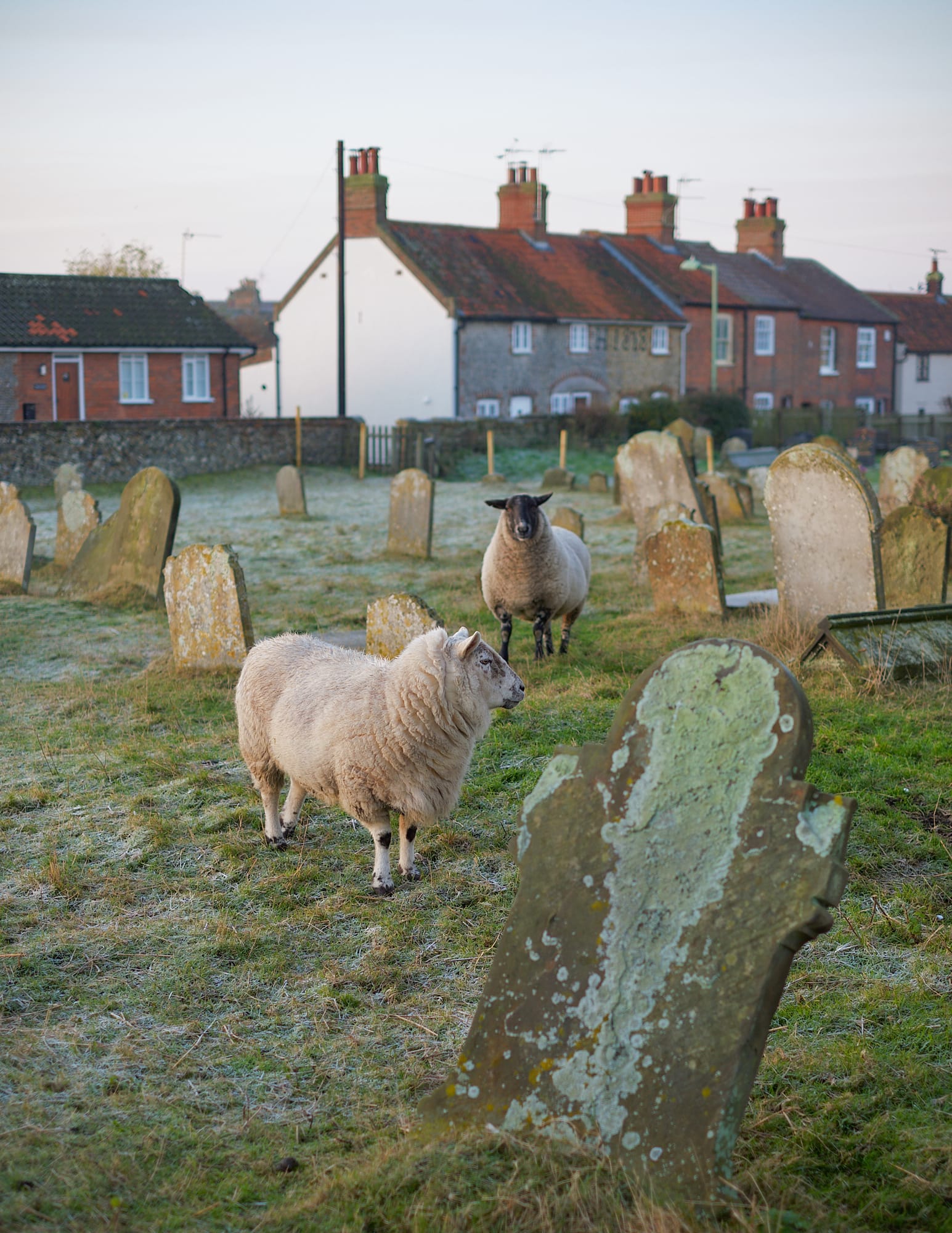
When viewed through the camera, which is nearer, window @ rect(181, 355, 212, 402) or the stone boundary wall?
the stone boundary wall

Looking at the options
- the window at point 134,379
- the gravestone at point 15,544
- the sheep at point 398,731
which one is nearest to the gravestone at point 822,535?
the sheep at point 398,731

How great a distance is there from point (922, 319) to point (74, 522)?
56.5 meters

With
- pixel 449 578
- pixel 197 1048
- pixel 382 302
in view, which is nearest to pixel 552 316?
pixel 382 302

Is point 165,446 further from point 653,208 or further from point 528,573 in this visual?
point 653,208

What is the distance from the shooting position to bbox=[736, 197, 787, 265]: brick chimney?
56.1m

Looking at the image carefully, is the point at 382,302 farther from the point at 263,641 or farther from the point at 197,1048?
the point at 197,1048

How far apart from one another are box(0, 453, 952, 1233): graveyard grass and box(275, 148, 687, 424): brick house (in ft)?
113

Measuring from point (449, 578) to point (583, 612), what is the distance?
8.58ft

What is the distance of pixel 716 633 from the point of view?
10836 millimetres

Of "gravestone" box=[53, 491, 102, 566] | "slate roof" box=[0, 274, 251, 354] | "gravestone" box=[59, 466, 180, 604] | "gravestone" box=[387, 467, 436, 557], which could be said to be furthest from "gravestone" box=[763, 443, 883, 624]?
"slate roof" box=[0, 274, 251, 354]

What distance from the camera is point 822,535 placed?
10195 mm

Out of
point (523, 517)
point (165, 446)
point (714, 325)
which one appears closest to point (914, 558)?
point (523, 517)

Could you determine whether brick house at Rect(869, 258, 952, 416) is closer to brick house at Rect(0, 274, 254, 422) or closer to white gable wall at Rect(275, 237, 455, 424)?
white gable wall at Rect(275, 237, 455, 424)

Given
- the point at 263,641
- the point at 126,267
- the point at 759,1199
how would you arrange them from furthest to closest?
the point at 126,267 < the point at 263,641 < the point at 759,1199
